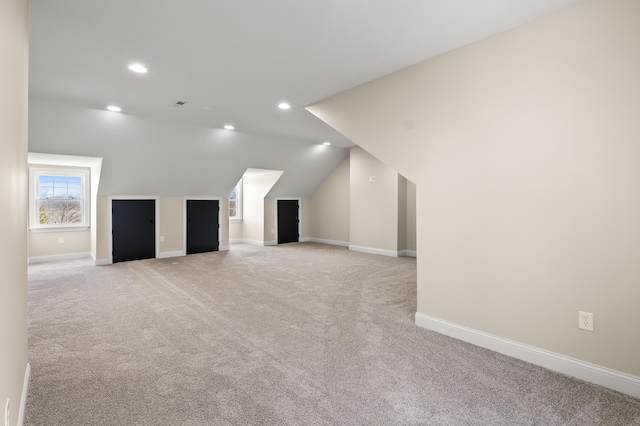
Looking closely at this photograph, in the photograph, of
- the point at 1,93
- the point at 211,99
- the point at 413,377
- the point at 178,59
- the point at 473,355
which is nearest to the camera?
the point at 1,93

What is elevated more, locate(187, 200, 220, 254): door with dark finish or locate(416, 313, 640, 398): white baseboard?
locate(187, 200, 220, 254): door with dark finish

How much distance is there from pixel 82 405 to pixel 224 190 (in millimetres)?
6086

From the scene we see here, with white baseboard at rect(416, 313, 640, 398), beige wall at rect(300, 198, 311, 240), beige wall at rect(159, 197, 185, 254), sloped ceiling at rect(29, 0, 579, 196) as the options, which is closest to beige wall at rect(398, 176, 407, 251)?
sloped ceiling at rect(29, 0, 579, 196)

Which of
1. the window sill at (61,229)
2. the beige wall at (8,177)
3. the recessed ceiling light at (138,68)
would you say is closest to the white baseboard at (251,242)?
the window sill at (61,229)

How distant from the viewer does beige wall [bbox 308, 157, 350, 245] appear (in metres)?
8.98

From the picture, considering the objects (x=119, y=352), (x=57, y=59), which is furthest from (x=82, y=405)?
(x=57, y=59)

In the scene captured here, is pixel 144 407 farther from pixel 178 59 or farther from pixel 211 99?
pixel 211 99

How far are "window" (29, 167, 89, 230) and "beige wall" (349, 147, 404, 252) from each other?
19.6 feet

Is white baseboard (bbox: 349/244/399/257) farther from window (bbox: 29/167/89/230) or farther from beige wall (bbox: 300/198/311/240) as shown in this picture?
window (bbox: 29/167/89/230)

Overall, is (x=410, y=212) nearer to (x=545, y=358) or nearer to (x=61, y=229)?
(x=545, y=358)

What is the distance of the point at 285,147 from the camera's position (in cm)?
745

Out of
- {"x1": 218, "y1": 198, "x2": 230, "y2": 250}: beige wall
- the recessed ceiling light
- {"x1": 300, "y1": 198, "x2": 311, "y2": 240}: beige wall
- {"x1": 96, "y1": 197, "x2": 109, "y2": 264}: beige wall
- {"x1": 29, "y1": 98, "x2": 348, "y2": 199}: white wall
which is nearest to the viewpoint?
the recessed ceiling light

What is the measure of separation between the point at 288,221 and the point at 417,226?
6309mm

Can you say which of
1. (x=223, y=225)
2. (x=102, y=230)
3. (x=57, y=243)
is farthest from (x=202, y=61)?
(x=57, y=243)
